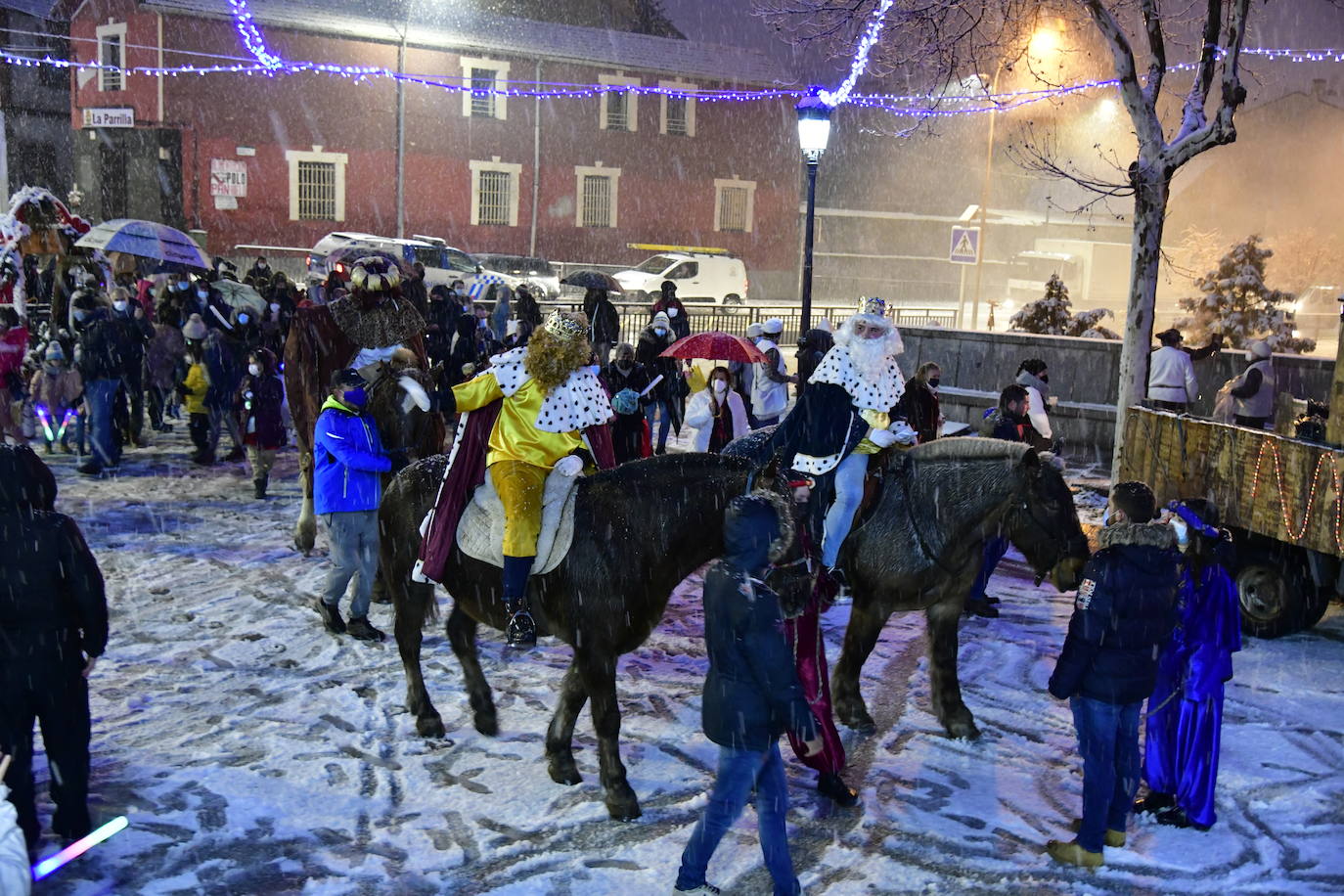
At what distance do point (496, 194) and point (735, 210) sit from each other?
368 inches

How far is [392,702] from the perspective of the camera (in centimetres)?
693

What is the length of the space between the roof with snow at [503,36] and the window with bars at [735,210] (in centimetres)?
400

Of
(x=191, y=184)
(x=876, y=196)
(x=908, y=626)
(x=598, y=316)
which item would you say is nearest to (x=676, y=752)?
(x=908, y=626)

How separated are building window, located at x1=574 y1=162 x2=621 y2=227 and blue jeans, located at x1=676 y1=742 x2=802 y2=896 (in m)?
37.5

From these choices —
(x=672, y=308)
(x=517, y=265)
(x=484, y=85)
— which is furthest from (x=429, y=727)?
(x=484, y=85)

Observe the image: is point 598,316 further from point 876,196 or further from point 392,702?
point 876,196

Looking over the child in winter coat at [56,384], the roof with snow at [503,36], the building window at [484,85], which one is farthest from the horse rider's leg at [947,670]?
the building window at [484,85]

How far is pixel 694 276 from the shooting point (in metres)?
36.0

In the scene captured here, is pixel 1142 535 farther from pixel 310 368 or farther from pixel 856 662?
pixel 310 368

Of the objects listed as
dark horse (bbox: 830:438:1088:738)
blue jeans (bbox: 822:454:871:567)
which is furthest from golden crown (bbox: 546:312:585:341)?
dark horse (bbox: 830:438:1088:738)

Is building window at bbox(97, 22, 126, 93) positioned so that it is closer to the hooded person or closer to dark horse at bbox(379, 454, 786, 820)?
the hooded person

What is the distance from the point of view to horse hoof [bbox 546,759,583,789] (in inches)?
235

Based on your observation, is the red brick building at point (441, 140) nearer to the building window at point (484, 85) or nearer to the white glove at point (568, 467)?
the building window at point (484, 85)

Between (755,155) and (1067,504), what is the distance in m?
39.0
